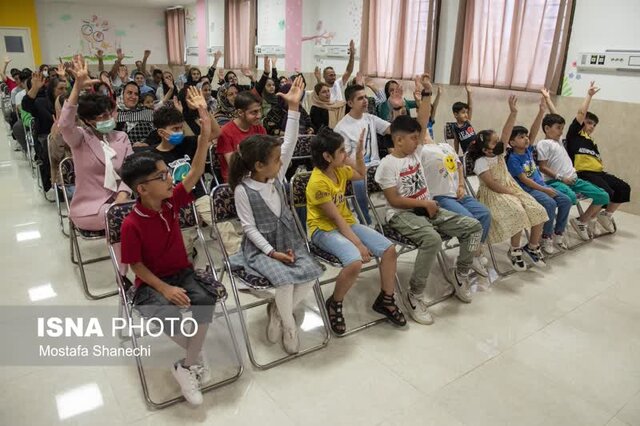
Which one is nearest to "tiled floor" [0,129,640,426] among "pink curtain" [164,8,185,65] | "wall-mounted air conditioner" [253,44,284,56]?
"wall-mounted air conditioner" [253,44,284,56]

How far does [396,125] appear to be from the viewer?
2.82 meters

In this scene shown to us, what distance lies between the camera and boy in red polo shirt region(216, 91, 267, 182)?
3176 mm

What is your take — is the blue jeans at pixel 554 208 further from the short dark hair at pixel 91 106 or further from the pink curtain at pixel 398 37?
the pink curtain at pixel 398 37

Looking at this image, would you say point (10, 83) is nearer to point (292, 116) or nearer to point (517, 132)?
point (292, 116)

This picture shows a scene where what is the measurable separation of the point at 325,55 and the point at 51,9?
10754 mm

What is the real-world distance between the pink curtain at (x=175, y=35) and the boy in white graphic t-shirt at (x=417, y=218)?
13.8 m

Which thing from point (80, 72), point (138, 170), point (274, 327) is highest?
point (80, 72)

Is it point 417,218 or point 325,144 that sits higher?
point 325,144

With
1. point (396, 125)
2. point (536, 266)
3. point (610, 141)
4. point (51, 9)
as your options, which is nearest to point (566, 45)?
point (610, 141)

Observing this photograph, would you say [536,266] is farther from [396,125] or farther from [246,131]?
[246,131]

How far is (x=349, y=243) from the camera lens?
2484 millimetres

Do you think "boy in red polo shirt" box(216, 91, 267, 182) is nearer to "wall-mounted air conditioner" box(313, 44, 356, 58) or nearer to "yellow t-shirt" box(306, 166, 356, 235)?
"yellow t-shirt" box(306, 166, 356, 235)

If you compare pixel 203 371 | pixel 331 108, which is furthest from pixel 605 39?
pixel 203 371

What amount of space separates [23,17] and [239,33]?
7.56 metres
